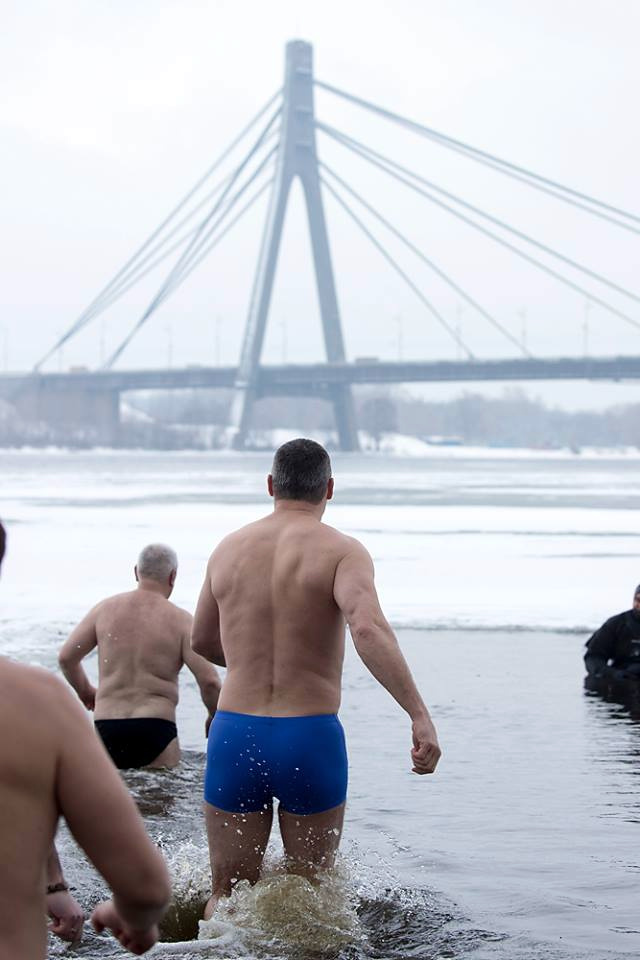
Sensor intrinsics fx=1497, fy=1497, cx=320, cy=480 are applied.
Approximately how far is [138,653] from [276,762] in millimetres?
2361

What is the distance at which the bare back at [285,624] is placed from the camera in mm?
3936

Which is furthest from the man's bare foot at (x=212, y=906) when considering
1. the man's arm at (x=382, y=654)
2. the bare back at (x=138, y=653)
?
the bare back at (x=138, y=653)

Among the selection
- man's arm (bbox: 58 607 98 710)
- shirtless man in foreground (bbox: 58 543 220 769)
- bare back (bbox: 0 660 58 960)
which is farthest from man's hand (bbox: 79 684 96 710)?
bare back (bbox: 0 660 58 960)

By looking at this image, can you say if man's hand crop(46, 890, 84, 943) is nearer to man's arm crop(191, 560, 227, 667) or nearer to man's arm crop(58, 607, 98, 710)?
man's arm crop(191, 560, 227, 667)

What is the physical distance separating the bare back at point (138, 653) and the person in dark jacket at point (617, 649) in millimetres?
3664

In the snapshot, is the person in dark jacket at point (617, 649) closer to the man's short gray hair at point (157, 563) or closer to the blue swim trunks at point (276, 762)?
the man's short gray hair at point (157, 563)

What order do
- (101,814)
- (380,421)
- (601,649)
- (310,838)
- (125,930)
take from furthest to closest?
(380,421) < (601,649) < (310,838) < (125,930) < (101,814)

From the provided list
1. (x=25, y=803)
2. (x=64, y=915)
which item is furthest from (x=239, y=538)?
(x=25, y=803)

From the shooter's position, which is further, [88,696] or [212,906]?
[88,696]

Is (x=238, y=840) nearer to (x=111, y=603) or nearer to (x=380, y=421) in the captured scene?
(x=111, y=603)

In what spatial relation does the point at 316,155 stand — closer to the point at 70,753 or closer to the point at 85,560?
the point at 85,560

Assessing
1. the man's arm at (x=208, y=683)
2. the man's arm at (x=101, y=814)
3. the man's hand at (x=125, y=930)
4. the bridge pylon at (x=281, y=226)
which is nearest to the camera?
the man's arm at (x=101, y=814)

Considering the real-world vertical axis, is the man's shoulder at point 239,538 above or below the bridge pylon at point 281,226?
below

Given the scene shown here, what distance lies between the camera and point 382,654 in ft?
12.5
